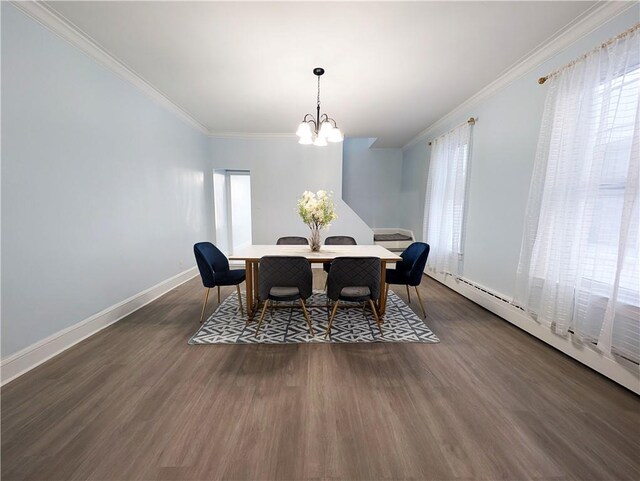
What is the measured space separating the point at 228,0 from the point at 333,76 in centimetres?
133

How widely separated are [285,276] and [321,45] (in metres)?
2.18

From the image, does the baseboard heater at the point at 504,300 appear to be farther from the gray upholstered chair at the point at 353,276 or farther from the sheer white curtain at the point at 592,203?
the gray upholstered chair at the point at 353,276

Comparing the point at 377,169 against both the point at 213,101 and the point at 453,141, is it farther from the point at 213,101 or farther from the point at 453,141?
the point at 213,101

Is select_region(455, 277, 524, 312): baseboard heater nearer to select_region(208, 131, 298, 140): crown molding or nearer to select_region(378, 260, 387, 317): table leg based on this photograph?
select_region(378, 260, 387, 317): table leg

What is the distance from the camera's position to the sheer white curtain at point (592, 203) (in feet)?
5.57

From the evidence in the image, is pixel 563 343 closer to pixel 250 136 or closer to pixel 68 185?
pixel 68 185

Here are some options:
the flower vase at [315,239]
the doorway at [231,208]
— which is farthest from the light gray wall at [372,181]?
the flower vase at [315,239]

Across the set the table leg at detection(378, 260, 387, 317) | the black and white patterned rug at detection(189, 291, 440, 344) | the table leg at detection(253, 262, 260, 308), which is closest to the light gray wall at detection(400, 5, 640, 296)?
the black and white patterned rug at detection(189, 291, 440, 344)

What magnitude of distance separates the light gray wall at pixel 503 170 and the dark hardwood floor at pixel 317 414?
111 cm

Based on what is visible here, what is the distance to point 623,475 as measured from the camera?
1.20 m

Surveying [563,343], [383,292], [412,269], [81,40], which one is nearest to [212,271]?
[383,292]

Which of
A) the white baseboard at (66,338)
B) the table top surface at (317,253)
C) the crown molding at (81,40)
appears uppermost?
the crown molding at (81,40)

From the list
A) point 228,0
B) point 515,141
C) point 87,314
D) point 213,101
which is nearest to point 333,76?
point 228,0

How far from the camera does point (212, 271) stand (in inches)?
109
